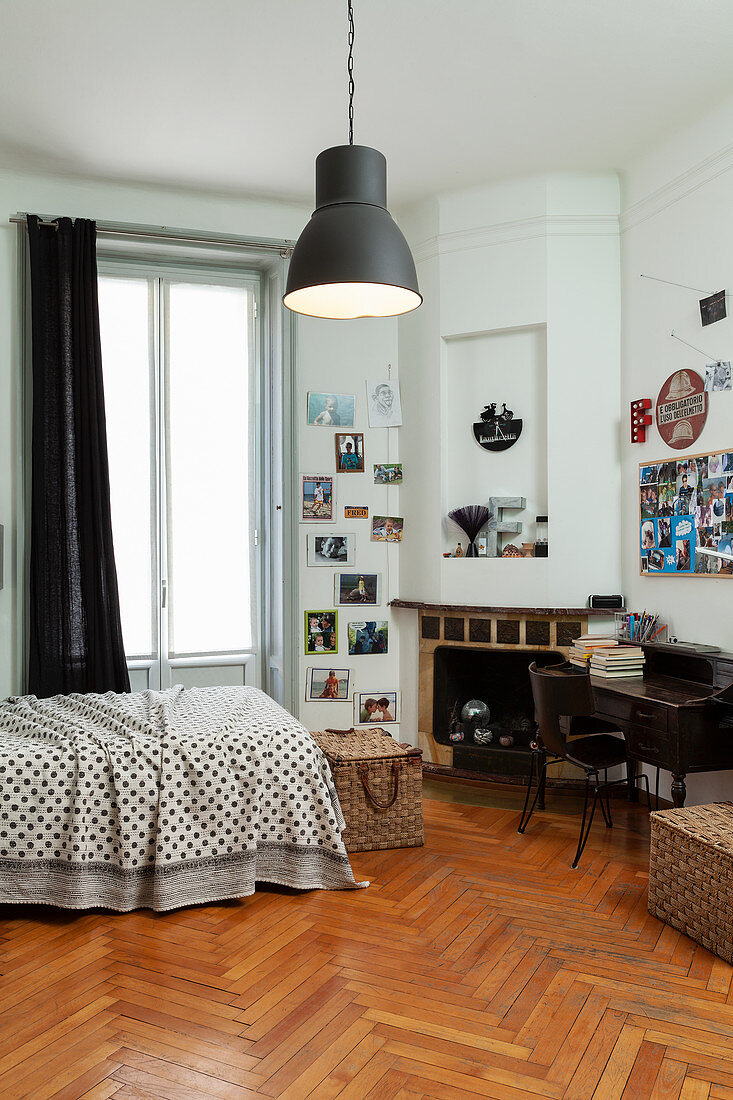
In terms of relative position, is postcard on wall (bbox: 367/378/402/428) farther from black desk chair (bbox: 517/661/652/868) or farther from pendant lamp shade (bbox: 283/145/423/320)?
pendant lamp shade (bbox: 283/145/423/320)

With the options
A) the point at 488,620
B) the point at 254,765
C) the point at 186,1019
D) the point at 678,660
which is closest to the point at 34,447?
the point at 254,765

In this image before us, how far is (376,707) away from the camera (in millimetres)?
4777

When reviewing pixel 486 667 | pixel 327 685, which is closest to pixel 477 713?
pixel 486 667

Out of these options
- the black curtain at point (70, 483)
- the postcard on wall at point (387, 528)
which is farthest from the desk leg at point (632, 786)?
the black curtain at point (70, 483)

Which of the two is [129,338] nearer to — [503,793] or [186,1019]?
[503,793]

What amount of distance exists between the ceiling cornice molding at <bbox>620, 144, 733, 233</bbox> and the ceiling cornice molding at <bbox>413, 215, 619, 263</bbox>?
4.8 inches

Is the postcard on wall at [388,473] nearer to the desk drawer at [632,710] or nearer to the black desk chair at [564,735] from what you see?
the black desk chair at [564,735]

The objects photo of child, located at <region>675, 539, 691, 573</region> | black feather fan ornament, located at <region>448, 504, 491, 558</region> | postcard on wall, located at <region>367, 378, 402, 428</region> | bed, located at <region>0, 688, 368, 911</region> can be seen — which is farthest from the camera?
postcard on wall, located at <region>367, 378, 402, 428</region>

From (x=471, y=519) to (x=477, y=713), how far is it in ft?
3.63

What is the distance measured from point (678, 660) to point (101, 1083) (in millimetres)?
2753

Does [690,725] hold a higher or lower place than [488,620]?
lower

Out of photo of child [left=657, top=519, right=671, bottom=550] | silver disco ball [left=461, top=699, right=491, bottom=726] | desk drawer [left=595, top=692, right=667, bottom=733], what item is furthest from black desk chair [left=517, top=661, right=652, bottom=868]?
silver disco ball [left=461, top=699, right=491, bottom=726]

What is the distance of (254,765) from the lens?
9.87 ft

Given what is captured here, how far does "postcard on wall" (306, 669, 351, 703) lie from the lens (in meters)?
4.69
